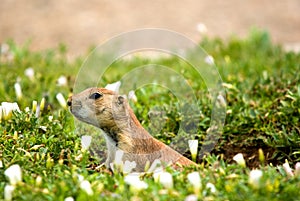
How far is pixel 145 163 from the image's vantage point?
429cm

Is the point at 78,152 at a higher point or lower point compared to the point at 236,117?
lower

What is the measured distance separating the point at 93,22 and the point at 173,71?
4.75m

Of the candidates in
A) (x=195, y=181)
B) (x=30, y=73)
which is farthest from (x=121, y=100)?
(x=30, y=73)

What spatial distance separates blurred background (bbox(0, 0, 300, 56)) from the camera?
10.9 m

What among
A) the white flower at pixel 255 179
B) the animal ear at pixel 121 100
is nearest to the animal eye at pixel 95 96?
the animal ear at pixel 121 100

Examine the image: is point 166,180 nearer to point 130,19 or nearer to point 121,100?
point 121,100

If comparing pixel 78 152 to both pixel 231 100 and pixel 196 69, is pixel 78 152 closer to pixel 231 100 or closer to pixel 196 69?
pixel 231 100

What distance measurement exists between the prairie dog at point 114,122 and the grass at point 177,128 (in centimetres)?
21

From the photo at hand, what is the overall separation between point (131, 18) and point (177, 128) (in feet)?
20.9

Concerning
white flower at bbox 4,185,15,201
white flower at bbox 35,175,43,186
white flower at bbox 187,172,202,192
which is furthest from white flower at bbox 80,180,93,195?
white flower at bbox 187,172,202,192

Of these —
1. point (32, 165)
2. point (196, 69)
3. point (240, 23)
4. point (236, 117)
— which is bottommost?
point (32, 165)

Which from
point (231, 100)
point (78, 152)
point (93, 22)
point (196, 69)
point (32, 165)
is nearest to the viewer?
point (32, 165)

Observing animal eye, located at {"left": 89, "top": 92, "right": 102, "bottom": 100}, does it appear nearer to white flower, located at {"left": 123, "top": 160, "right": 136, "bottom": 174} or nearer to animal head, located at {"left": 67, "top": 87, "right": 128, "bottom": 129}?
animal head, located at {"left": 67, "top": 87, "right": 128, "bottom": 129}

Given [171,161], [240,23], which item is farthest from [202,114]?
[240,23]
